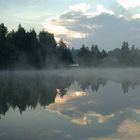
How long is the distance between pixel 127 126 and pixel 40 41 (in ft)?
376

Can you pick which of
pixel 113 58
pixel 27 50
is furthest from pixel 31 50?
Result: pixel 113 58

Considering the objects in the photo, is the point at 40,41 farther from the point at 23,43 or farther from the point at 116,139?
the point at 116,139

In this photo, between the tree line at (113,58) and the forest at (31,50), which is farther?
the tree line at (113,58)

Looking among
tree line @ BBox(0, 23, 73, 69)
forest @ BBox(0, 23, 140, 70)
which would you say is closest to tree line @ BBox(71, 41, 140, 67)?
forest @ BBox(0, 23, 140, 70)

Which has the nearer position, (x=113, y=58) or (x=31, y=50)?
(x=31, y=50)

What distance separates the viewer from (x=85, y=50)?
625ft

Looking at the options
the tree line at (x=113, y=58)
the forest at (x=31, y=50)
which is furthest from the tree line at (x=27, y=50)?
the tree line at (x=113, y=58)

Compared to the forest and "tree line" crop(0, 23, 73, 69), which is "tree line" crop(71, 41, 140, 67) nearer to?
the forest

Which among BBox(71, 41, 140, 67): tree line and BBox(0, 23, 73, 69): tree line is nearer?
BBox(0, 23, 73, 69): tree line

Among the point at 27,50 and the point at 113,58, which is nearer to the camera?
the point at 27,50

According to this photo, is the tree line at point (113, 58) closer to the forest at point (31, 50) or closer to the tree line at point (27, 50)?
the forest at point (31, 50)

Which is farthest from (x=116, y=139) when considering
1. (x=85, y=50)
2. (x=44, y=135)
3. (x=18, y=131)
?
(x=85, y=50)

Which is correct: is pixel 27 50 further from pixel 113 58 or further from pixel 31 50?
pixel 113 58

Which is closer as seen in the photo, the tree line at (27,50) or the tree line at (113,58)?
the tree line at (27,50)
